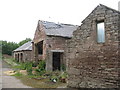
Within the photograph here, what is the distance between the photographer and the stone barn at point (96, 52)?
6.69 m

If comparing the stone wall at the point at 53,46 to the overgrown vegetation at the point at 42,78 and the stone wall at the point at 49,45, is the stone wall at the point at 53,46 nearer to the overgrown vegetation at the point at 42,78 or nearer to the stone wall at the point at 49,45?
the stone wall at the point at 49,45

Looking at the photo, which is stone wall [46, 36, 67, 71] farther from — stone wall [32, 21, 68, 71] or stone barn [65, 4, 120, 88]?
stone barn [65, 4, 120, 88]

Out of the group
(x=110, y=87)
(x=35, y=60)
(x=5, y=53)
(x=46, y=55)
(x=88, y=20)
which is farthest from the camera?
(x=5, y=53)

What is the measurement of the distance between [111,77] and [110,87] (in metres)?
0.47

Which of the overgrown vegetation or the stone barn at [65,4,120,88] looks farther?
the overgrown vegetation

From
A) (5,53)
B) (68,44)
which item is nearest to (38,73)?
(68,44)

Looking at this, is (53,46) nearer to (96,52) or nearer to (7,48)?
(96,52)

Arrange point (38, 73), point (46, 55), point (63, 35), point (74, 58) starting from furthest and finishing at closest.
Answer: point (63, 35) < point (46, 55) < point (38, 73) < point (74, 58)

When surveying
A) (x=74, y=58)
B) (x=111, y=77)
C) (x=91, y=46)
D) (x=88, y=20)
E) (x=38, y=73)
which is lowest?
(x=38, y=73)

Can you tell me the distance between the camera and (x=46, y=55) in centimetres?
1467

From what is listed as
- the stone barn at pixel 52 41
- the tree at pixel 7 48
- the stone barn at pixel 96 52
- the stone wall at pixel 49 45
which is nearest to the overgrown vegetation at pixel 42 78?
the stone wall at pixel 49 45

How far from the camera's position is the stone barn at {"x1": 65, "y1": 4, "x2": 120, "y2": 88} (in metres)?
6.69

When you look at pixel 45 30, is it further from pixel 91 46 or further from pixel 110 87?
pixel 110 87

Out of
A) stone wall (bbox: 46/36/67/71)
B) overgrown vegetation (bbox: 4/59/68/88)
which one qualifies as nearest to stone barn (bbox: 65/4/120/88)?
overgrown vegetation (bbox: 4/59/68/88)
